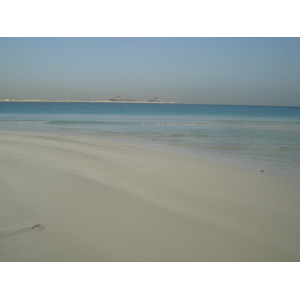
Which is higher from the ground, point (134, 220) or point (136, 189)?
point (136, 189)

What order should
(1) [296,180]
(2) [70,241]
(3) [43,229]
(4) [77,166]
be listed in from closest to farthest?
1. (2) [70,241]
2. (3) [43,229]
3. (1) [296,180]
4. (4) [77,166]

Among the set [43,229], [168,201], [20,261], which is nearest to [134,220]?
[168,201]

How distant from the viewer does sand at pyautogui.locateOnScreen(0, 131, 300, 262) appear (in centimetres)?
288

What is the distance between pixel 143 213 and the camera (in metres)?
3.80

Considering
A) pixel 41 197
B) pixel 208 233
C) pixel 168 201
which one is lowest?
pixel 208 233

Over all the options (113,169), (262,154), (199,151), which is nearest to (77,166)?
(113,169)

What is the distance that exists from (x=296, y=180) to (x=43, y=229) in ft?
17.6

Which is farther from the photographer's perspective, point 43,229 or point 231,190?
point 231,190

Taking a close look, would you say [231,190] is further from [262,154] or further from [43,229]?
[262,154]

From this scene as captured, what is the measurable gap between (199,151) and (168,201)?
5.56 m

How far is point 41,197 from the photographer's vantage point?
13.9 ft

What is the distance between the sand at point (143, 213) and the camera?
2.88 metres

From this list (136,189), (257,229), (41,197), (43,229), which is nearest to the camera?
(43,229)

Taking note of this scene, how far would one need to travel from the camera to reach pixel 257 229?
3.47 meters
